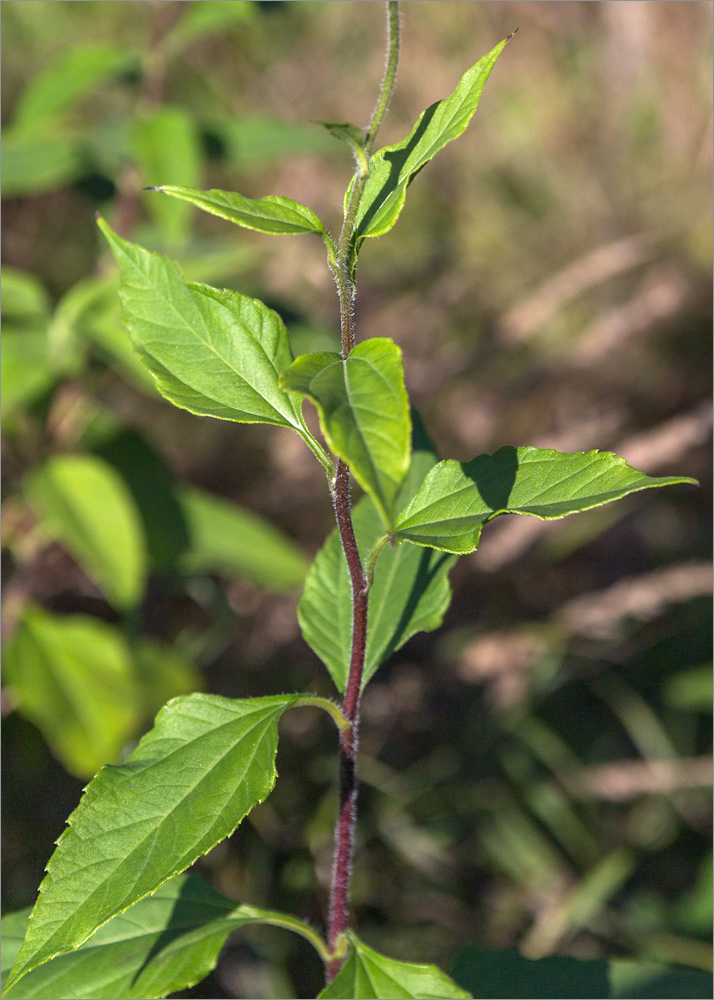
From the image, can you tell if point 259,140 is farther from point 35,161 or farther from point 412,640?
point 412,640

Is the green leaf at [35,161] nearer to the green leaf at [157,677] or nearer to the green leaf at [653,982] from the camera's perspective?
the green leaf at [157,677]

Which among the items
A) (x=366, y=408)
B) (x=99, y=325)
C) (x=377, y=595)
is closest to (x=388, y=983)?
(x=377, y=595)

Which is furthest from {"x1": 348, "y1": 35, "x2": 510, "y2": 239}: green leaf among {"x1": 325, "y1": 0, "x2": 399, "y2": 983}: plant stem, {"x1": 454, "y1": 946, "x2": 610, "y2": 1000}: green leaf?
{"x1": 454, "y1": 946, "x2": 610, "y2": 1000}: green leaf

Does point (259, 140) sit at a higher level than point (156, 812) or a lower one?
higher

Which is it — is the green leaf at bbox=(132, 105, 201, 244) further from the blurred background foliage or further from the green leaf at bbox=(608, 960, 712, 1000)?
the green leaf at bbox=(608, 960, 712, 1000)

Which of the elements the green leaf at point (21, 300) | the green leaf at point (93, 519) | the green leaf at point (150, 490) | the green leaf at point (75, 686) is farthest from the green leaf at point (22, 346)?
the green leaf at point (75, 686)

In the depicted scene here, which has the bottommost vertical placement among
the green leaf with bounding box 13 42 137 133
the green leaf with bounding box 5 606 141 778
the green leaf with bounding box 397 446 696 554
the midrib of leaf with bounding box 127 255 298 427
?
the green leaf with bounding box 5 606 141 778
